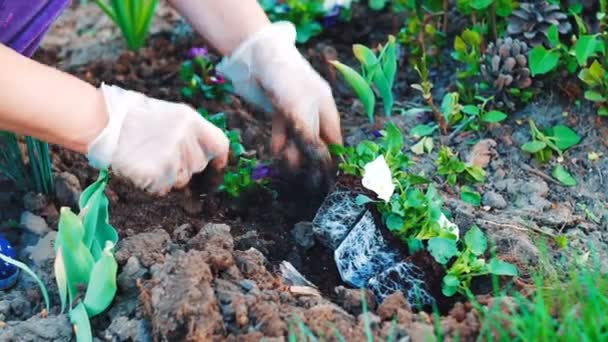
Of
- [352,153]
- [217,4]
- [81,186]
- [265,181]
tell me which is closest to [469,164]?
[352,153]

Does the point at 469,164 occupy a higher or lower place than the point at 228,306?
lower

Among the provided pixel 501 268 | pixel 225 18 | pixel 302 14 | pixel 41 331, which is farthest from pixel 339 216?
pixel 302 14

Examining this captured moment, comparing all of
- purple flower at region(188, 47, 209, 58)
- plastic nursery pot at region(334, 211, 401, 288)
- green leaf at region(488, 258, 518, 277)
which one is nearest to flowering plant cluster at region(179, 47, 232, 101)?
purple flower at region(188, 47, 209, 58)

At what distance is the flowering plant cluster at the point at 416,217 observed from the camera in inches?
69.7

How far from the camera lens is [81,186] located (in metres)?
2.23

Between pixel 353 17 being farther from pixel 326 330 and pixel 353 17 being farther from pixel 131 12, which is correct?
pixel 326 330

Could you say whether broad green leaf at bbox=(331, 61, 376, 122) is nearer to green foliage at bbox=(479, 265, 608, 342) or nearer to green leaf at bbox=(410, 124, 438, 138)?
green leaf at bbox=(410, 124, 438, 138)

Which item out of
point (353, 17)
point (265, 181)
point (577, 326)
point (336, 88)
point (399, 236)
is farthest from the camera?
point (353, 17)

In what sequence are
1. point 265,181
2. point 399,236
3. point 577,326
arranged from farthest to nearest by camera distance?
point 265,181 → point 399,236 → point 577,326

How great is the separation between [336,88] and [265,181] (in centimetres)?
52

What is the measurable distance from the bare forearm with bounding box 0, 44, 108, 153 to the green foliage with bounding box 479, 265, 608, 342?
732 mm

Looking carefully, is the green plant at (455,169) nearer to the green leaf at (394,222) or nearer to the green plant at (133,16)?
the green leaf at (394,222)

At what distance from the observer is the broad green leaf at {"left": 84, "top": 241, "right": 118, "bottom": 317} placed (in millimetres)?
1642

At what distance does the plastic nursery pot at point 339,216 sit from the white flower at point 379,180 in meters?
0.12
